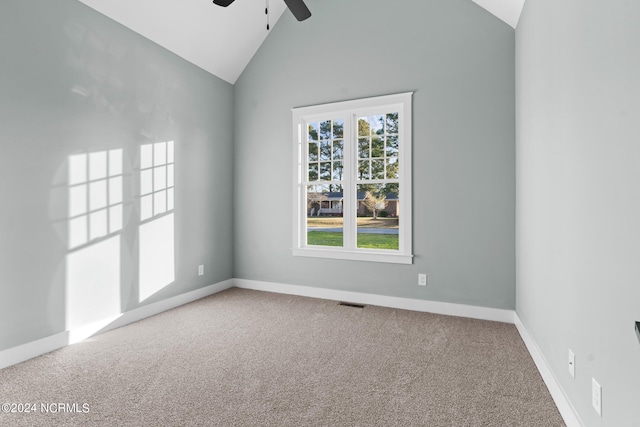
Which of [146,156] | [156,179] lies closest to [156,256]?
[156,179]

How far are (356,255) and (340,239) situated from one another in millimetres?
540

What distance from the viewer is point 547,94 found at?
2.25 metres

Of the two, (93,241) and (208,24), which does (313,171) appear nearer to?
(208,24)

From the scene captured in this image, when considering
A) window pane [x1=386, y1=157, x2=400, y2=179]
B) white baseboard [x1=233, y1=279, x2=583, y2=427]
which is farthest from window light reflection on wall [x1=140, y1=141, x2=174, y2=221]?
window pane [x1=386, y1=157, x2=400, y2=179]

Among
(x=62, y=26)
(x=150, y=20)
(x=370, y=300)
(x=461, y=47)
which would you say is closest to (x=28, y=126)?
(x=62, y=26)

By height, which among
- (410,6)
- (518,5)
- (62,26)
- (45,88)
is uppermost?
(410,6)

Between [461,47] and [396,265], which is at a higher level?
[461,47]

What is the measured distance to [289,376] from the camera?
235 centimetres

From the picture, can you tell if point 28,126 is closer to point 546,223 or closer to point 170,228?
point 170,228

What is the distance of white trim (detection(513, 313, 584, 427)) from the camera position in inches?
69.2

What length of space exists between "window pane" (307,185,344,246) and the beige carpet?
1.36m

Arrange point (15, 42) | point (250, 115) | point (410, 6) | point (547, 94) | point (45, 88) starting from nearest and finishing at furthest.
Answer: point (547, 94)
point (15, 42)
point (45, 88)
point (410, 6)
point (250, 115)

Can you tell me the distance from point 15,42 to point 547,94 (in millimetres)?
3743

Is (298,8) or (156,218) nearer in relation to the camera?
(298,8)
